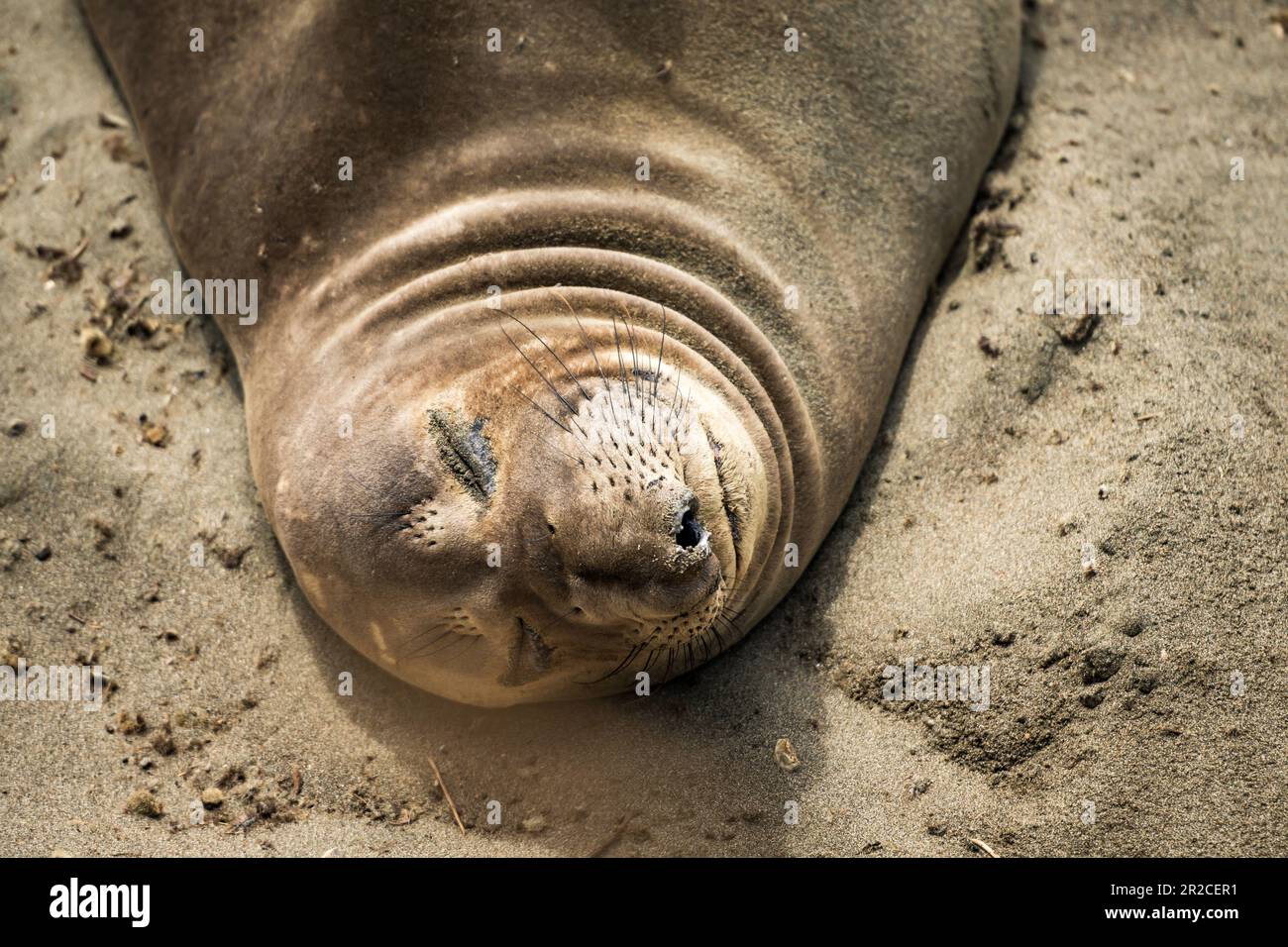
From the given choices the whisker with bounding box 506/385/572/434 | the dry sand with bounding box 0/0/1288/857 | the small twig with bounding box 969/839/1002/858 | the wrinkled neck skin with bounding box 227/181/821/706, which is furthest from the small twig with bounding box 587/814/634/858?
the whisker with bounding box 506/385/572/434

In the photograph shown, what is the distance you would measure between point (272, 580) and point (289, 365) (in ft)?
1.98

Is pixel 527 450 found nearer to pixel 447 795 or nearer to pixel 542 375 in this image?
pixel 542 375

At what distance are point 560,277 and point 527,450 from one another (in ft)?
2.06

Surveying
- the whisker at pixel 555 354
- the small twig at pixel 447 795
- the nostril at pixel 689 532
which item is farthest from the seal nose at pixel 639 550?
the small twig at pixel 447 795

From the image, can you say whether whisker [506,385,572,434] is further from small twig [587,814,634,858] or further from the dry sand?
small twig [587,814,634,858]

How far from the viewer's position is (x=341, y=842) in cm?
294

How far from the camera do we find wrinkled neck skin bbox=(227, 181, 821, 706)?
254cm

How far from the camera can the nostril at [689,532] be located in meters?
2.42

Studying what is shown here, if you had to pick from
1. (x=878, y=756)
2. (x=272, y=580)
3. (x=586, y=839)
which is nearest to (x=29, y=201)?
(x=272, y=580)

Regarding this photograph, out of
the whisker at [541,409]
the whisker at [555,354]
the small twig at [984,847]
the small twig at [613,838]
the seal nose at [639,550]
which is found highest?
the whisker at [555,354]

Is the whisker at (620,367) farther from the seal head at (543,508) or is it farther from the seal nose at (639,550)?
the seal nose at (639,550)

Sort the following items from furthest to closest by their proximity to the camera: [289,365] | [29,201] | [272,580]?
[29,201] → [272,580] → [289,365]

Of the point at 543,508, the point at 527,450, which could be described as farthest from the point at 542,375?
the point at 543,508

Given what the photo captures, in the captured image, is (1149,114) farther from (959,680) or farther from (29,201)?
(29,201)
